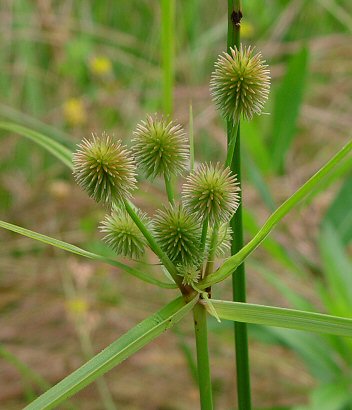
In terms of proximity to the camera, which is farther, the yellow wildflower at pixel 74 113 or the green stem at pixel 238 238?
the yellow wildflower at pixel 74 113

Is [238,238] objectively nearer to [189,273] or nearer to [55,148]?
[189,273]

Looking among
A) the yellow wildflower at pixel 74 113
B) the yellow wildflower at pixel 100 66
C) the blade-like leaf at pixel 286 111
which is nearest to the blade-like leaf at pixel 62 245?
the blade-like leaf at pixel 286 111

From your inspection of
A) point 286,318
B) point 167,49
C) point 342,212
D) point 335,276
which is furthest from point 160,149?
point 342,212

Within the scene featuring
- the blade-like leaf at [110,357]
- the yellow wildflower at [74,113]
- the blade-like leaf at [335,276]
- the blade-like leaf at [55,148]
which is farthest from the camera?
the yellow wildflower at [74,113]

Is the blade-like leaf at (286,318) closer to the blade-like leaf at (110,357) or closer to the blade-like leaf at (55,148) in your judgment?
the blade-like leaf at (110,357)

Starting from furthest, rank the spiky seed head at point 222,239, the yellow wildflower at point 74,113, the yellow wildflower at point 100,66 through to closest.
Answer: the yellow wildflower at point 100,66 < the yellow wildflower at point 74,113 < the spiky seed head at point 222,239

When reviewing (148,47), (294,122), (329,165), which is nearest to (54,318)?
(294,122)

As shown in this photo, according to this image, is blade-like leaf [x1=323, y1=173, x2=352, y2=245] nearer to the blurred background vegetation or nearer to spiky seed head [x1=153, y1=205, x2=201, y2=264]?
the blurred background vegetation

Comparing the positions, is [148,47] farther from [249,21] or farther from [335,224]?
[335,224]
